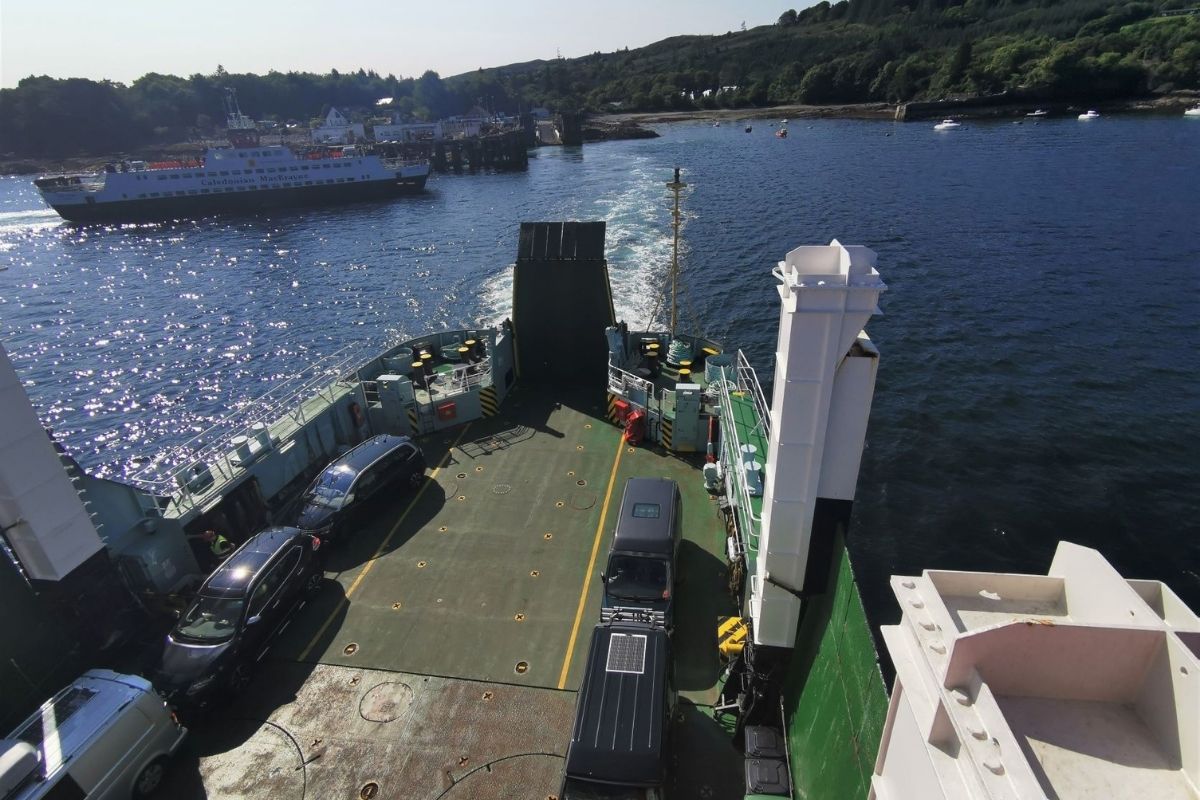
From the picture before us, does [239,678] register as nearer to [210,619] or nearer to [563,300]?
[210,619]

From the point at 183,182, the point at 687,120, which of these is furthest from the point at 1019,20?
the point at 183,182

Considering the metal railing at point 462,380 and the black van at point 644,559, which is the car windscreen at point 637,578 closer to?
the black van at point 644,559

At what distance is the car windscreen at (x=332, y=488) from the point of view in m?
14.8

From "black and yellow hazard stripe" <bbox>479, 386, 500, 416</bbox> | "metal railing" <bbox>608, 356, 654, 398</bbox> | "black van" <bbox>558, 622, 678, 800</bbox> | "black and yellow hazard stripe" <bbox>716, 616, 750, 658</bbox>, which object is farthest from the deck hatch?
"black and yellow hazard stripe" <bbox>479, 386, 500, 416</bbox>

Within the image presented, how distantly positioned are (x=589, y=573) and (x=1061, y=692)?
1077 cm

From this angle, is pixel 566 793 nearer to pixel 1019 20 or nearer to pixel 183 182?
pixel 183 182

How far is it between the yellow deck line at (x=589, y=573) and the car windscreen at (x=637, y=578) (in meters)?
1.32

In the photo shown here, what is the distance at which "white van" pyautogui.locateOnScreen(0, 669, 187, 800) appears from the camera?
314 inches

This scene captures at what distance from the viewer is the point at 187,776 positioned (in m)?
9.86

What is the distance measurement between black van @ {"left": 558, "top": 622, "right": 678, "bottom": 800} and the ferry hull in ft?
308

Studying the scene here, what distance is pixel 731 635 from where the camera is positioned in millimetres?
11297

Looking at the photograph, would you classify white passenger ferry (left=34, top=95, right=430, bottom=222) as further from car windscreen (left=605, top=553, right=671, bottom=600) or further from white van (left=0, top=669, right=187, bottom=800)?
car windscreen (left=605, top=553, right=671, bottom=600)

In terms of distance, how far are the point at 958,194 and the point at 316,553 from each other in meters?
69.8

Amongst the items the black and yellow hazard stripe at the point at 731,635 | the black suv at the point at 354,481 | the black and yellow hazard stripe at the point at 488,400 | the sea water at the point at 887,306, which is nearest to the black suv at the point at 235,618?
the black suv at the point at 354,481
